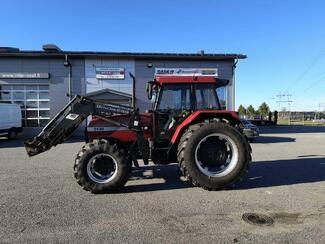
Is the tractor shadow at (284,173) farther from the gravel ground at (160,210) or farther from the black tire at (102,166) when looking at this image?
the black tire at (102,166)

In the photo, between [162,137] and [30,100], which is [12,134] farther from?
[162,137]

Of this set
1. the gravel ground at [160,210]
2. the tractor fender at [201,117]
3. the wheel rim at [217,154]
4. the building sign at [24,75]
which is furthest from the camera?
the building sign at [24,75]

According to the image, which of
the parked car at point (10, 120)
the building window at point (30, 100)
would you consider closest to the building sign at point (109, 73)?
A: the building window at point (30, 100)

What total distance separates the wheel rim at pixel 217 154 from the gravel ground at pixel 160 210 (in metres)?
0.58

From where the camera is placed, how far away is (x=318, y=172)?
31.2 feet

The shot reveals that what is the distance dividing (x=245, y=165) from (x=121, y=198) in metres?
2.76

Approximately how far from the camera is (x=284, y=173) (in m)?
9.30

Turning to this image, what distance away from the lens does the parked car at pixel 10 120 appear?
21.9 metres

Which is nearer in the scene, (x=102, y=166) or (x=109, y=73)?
A: (x=102, y=166)

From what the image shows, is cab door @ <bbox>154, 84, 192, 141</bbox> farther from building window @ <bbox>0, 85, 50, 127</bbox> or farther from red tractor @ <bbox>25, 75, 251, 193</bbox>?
building window @ <bbox>0, 85, 50, 127</bbox>

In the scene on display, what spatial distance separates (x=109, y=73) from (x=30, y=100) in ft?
20.5

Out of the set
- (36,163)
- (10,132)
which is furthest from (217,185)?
(10,132)

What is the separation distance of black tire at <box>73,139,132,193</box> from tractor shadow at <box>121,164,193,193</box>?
1.29 ft

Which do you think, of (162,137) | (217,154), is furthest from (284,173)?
(162,137)
